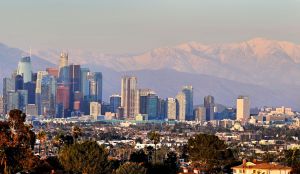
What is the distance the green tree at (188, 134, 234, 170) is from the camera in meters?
87.6

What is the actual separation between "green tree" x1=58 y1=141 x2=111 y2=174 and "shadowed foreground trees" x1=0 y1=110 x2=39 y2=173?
5665 mm

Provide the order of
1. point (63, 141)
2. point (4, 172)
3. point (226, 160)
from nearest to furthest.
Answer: point (4, 172)
point (226, 160)
point (63, 141)

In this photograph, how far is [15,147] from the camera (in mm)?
71875

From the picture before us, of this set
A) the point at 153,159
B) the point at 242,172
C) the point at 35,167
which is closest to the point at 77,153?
the point at 35,167

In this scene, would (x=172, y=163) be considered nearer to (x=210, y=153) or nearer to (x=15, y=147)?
(x=210, y=153)

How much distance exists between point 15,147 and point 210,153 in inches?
808

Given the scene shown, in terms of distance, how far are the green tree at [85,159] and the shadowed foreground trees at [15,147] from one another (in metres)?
5.66

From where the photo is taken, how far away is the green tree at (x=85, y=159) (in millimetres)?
78375

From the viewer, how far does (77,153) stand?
260 ft

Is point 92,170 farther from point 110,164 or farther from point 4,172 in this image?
point 4,172

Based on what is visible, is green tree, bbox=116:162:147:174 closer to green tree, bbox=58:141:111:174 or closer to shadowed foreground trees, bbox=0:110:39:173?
green tree, bbox=58:141:111:174

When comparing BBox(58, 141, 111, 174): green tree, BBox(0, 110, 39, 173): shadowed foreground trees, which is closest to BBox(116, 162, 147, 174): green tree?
BBox(58, 141, 111, 174): green tree

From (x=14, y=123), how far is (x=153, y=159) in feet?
88.7

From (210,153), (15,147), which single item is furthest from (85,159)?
(210,153)
